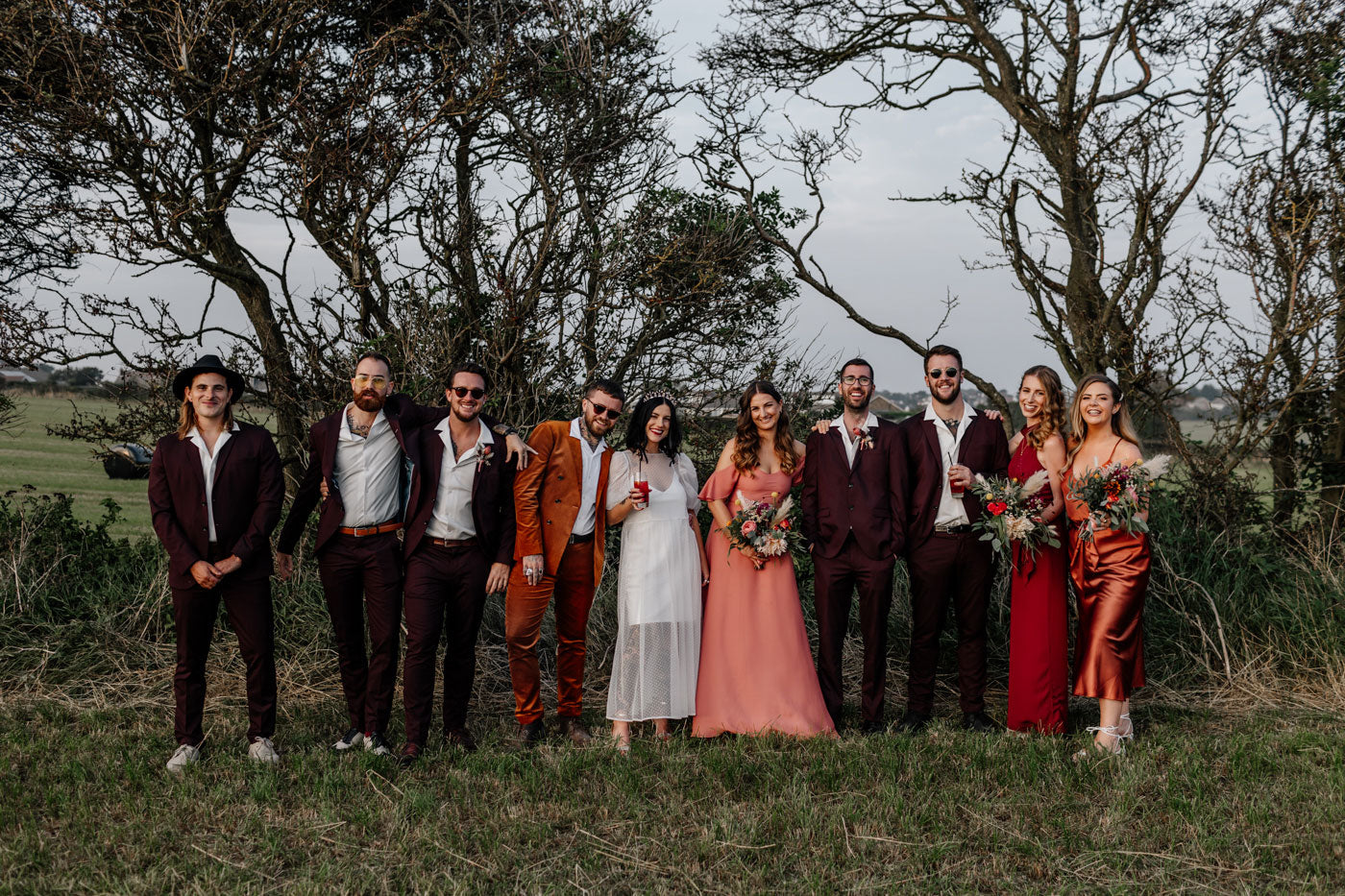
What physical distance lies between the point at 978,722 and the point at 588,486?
9.35ft

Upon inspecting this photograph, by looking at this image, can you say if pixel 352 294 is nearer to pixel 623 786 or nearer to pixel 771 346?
pixel 771 346

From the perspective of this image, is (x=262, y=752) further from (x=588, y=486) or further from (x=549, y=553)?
(x=588, y=486)

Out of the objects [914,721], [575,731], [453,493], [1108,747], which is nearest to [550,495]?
[453,493]

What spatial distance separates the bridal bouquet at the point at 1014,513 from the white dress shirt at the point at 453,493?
292cm

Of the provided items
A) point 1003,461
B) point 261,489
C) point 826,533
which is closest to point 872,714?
point 826,533

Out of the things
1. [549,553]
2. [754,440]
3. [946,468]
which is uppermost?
[754,440]

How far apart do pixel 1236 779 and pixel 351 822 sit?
15.0 feet

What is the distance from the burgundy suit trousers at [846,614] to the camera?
625 centimetres

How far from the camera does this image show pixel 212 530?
5520mm

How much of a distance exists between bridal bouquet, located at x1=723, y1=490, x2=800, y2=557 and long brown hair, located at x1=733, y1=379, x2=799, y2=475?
31 centimetres

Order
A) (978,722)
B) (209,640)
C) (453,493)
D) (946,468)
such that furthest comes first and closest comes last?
1. (978,722)
2. (946,468)
3. (453,493)
4. (209,640)

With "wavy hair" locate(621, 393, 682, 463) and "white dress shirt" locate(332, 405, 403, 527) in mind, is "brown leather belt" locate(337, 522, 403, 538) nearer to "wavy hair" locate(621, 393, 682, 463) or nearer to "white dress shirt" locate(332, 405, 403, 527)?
"white dress shirt" locate(332, 405, 403, 527)

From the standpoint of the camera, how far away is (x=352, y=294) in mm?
8711

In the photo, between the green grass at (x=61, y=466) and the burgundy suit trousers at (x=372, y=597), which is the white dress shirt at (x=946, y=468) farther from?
the green grass at (x=61, y=466)
